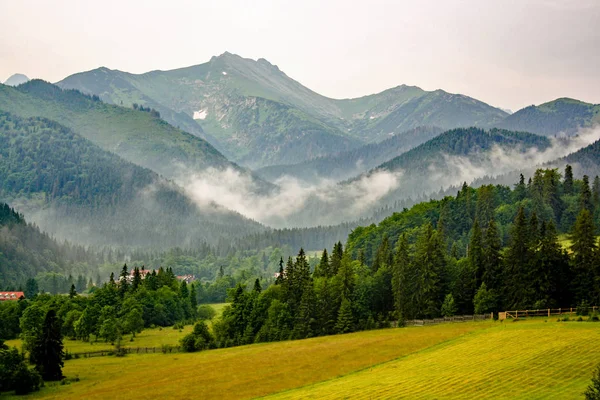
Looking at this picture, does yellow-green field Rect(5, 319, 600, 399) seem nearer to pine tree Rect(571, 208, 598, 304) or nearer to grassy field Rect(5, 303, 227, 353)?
pine tree Rect(571, 208, 598, 304)

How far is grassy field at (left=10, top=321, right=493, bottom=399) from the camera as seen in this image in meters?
75.9

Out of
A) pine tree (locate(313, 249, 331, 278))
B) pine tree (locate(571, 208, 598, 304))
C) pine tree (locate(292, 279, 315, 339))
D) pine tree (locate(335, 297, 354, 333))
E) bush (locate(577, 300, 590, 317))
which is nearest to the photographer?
bush (locate(577, 300, 590, 317))

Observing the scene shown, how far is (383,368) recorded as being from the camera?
76812mm

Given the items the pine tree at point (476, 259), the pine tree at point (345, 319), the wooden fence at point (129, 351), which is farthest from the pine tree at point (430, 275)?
the wooden fence at point (129, 351)

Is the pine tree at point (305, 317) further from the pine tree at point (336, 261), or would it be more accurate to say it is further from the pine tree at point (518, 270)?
the pine tree at point (518, 270)

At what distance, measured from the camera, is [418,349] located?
86.2 m

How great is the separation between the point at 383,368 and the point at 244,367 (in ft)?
66.9

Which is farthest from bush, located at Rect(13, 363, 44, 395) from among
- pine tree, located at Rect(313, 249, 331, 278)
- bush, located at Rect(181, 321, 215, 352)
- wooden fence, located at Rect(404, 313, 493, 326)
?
pine tree, located at Rect(313, 249, 331, 278)

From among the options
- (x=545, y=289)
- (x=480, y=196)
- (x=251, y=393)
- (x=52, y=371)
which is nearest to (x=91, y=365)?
(x=52, y=371)

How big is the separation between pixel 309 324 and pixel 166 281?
7680 centimetres

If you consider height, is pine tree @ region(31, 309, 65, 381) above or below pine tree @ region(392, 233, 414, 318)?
below

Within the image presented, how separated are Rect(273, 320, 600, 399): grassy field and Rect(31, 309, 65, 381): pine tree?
138 ft

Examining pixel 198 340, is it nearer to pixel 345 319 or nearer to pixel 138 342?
pixel 138 342

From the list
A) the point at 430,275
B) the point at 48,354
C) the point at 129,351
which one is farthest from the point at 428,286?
the point at 48,354
